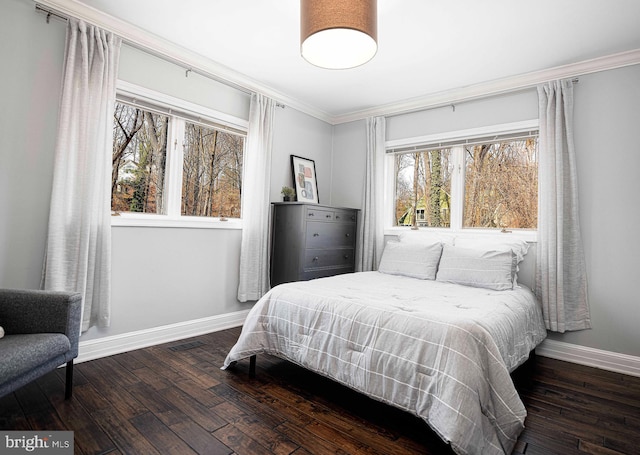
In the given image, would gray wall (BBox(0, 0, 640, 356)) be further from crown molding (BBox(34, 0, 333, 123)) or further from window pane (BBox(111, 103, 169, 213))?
window pane (BBox(111, 103, 169, 213))

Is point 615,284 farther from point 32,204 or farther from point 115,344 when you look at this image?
point 32,204

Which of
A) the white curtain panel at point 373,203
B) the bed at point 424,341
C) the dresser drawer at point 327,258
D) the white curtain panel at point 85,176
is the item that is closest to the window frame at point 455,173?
the white curtain panel at point 373,203

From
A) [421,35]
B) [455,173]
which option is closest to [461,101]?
[455,173]

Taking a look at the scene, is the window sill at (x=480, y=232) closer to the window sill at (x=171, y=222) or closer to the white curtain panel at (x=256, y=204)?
the white curtain panel at (x=256, y=204)

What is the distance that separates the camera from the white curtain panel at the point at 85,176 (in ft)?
7.70

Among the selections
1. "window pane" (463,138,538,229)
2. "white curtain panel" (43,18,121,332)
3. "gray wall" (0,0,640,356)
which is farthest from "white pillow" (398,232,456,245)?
"white curtain panel" (43,18,121,332)

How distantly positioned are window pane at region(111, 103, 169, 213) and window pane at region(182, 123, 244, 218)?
0.23 metres

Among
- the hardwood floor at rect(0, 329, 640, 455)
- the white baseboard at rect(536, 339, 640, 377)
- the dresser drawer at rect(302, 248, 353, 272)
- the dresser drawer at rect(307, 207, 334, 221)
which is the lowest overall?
the hardwood floor at rect(0, 329, 640, 455)

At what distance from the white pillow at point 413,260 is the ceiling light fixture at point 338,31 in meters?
1.81

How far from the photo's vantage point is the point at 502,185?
11.5 feet

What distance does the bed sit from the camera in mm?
1549

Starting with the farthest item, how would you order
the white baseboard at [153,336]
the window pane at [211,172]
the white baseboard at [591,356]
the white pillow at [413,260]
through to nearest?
the window pane at [211,172]
the white pillow at [413,260]
the white baseboard at [591,356]
the white baseboard at [153,336]

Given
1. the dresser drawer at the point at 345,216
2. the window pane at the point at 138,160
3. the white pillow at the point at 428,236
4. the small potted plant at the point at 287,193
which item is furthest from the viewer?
the dresser drawer at the point at 345,216

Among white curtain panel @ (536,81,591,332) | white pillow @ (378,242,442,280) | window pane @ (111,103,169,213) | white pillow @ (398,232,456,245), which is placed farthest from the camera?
white pillow @ (398,232,456,245)
